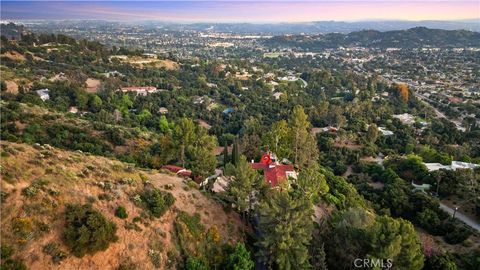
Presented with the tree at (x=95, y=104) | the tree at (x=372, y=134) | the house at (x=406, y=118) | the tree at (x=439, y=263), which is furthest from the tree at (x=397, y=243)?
the house at (x=406, y=118)

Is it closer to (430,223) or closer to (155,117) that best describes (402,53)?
(155,117)

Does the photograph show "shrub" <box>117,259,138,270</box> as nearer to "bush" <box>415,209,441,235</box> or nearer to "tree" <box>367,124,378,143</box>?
"bush" <box>415,209,441,235</box>

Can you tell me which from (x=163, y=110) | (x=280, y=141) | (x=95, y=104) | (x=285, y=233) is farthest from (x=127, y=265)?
(x=163, y=110)

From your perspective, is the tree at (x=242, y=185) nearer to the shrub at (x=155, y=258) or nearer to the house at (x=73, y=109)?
the shrub at (x=155, y=258)

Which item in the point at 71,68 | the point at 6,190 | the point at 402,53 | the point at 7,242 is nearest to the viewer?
the point at 7,242

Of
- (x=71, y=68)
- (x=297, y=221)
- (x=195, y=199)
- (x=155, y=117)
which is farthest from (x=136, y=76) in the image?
(x=297, y=221)

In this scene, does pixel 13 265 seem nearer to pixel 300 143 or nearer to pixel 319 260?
pixel 319 260
